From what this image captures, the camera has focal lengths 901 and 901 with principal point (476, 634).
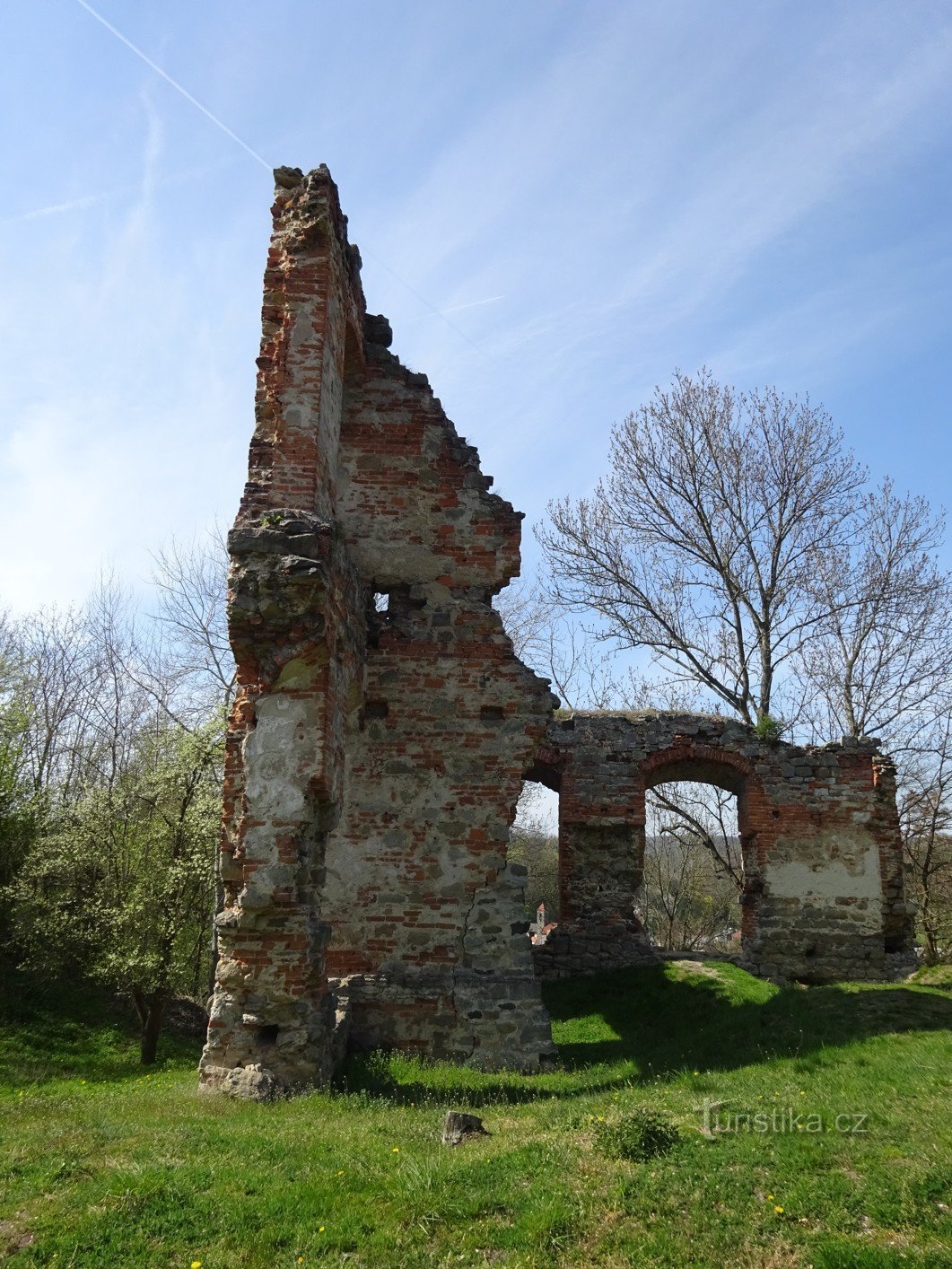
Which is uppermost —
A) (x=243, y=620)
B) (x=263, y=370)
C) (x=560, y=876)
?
(x=263, y=370)

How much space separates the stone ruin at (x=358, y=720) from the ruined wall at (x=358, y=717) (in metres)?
0.02

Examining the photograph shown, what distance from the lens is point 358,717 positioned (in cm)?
954

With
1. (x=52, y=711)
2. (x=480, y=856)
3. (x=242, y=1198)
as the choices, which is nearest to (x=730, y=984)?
(x=480, y=856)

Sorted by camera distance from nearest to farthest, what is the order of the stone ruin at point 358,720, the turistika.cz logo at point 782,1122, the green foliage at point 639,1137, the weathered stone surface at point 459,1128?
the green foliage at point 639,1137
the turistika.cz logo at point 782,1122
the weathered stone surface at point 459,1128
the stone ruin at point 358,720

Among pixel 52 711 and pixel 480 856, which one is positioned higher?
pixel 52 711

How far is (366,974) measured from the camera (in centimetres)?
888

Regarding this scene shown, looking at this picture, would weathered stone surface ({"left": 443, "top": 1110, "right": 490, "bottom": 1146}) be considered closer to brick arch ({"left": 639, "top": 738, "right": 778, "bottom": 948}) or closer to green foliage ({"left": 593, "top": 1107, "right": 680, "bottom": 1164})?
green foliage ({"left": 593, "top": 1107, "right": 680, "bottom": 1164})

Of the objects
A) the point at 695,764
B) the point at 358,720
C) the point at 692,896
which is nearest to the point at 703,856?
the point at 692,896

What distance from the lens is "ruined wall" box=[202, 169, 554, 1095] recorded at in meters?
7.27


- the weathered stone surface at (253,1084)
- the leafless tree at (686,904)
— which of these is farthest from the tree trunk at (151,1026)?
the leafless tree at (686,904)

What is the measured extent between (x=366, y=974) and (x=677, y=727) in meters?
7.67

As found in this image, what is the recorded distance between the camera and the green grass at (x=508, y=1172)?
404cm

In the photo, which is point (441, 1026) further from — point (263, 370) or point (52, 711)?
point (52, 711)

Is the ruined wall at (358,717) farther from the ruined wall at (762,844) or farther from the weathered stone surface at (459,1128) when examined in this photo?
the ruined wall at (762,844)
